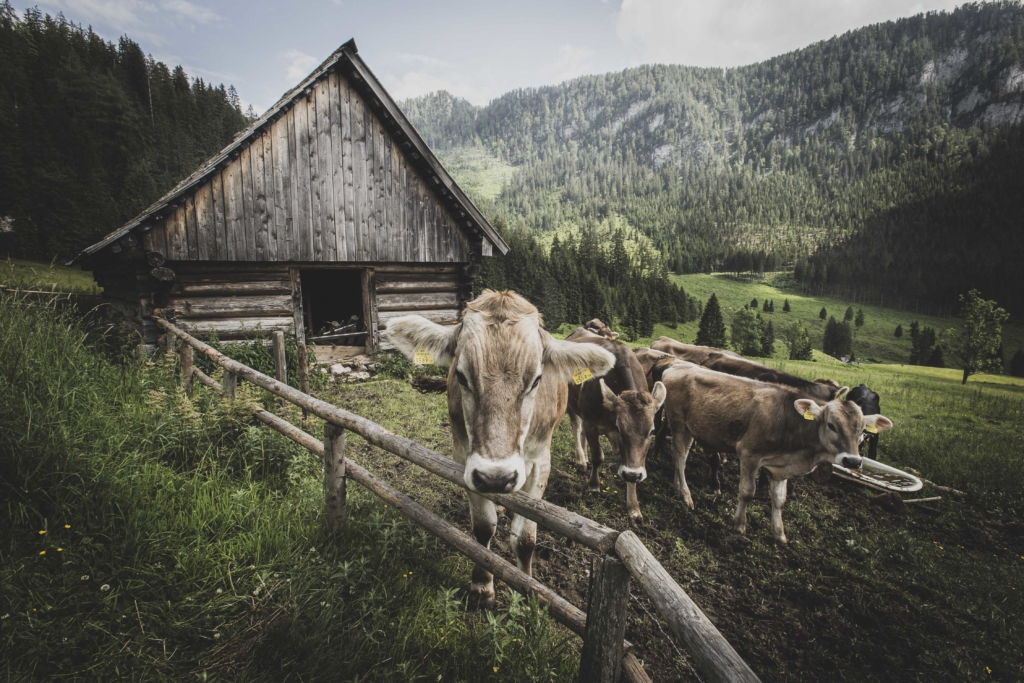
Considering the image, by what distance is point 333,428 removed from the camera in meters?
3.33

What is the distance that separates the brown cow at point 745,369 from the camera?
18.8 feet

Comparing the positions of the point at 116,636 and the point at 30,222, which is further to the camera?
the point at 30,222

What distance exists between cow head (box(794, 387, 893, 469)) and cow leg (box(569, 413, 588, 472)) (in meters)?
3.12

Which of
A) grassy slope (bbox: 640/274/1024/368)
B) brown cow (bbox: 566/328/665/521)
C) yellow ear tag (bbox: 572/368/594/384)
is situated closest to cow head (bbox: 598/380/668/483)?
brown cow (bbox: 566/328/665/521)

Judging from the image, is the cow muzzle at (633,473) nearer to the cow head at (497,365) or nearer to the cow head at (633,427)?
the cow head at (633,427)

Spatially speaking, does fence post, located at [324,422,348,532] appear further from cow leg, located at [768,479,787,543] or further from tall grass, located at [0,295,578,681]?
cow leg, located at [768,479,787,543]

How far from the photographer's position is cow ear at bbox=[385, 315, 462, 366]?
9.59 feet

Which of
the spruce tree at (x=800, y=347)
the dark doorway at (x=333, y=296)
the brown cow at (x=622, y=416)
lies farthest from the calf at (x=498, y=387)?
the spruce tree at (x=800, y=347)

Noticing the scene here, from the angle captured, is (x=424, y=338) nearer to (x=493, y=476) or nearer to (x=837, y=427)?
(x=493, y=476)

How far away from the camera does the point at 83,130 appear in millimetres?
38969

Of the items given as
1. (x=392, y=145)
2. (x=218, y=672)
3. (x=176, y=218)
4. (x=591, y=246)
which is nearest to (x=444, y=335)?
(x=218, y=672)

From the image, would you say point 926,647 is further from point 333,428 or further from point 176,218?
point 176,218

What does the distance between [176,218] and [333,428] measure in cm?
791

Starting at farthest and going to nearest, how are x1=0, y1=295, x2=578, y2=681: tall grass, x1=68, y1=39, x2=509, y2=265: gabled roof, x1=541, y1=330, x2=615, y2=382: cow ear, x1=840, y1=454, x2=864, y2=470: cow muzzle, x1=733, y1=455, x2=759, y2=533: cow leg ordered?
x1=68, y1=39, x2=509, y2=265: gabled roof < x1=733, y1=455, x2=759, y2=533: cow leg < x1=840, y1=454, x2=864, y2=470: cow muzzle < x1=541, y1=330, x2=615, y2=382: cow ear < x1=0, y1=295, x2=578, y2=681: tall grass
